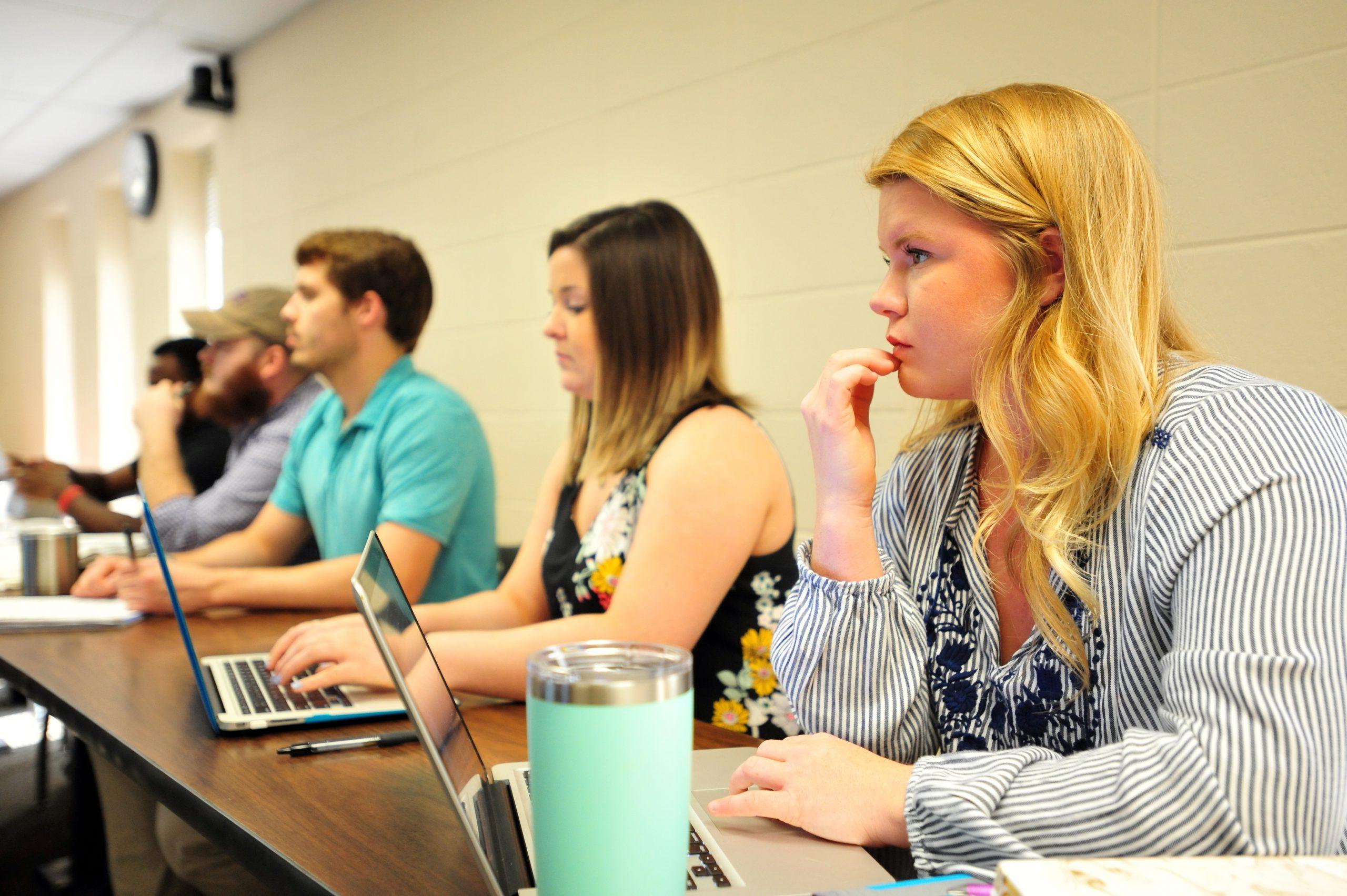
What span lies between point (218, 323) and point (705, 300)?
1957 mm

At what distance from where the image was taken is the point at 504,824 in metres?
0.73

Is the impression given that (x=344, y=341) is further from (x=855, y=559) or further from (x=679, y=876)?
(x=679, y=876)

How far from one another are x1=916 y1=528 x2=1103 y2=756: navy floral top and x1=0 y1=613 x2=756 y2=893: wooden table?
0.77ft

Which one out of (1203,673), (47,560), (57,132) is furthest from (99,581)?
(57,132)

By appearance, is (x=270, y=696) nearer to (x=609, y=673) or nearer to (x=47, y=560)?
(x=609, y=673)

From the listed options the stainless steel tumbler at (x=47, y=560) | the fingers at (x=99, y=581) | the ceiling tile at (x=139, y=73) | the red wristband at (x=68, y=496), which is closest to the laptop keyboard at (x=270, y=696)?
the fingers at (x=99, y=581)

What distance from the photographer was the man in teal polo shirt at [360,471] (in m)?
1.98

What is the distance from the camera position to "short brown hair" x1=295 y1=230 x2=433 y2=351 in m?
2.42

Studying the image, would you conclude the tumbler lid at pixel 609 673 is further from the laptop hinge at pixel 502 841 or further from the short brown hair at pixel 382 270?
the short brown hair at pixel 382 270

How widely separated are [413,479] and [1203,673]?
1.71 meters

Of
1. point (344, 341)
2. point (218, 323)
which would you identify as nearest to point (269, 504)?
point (344, 341)

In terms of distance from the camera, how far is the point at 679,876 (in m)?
0.58

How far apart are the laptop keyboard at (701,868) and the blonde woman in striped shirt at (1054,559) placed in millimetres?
66

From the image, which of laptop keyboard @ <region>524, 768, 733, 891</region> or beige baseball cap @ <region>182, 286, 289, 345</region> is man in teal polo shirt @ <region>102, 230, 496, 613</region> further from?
laptop keyboard @ <region>524, 768, 733, 891</region>
